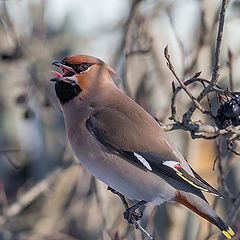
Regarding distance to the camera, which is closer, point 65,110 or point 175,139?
point 65,110

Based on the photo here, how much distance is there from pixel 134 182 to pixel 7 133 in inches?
153

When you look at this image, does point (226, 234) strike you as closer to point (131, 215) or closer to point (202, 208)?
point (202, 208)

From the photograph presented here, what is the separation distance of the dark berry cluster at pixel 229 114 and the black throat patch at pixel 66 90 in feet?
2.54

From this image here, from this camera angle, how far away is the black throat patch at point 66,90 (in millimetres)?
3523

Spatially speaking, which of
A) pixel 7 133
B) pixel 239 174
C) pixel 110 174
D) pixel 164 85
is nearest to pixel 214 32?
pixel 164 85

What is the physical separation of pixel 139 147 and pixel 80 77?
16.6 inches

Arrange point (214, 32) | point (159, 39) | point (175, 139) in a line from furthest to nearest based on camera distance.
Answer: point (159, 39) → point (175, 139) → point (214, 32)

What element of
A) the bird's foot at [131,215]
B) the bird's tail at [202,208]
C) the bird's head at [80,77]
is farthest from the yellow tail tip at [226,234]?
the bird's head at [80,77]

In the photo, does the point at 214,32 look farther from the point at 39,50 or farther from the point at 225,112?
the point at 225,112

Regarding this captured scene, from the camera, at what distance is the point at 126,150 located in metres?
3.39

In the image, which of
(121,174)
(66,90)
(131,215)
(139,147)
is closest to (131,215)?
(131,215)

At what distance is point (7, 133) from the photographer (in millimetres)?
7133

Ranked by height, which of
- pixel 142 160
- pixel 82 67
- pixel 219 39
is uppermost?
pixel 219 39

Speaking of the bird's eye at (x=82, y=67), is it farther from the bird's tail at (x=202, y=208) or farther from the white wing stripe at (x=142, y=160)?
the bird's tail at (x=202, y=208)
